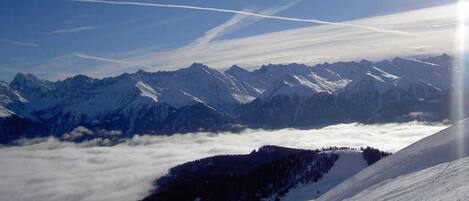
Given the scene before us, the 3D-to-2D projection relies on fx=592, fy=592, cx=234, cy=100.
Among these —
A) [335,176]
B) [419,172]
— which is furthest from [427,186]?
[335,176]

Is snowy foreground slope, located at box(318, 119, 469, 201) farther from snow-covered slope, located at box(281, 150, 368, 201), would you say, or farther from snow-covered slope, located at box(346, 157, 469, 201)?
snow-covered slope, located at box(281, 150, 368, 201)

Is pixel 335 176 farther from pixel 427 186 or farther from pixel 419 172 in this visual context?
pixel 427 186

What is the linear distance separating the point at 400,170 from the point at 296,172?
335 feet

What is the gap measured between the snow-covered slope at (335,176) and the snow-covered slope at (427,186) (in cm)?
7181

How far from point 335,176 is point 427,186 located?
357ft

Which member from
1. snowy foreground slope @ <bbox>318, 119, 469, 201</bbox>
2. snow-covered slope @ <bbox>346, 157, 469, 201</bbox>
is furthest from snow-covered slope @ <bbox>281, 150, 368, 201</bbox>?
snow-covered slope @ <bbox>346, 157, 469, 201</bbox>

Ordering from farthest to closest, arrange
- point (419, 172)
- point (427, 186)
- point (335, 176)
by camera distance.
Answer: point (335, 176), point (419, 172), point (427, 186)

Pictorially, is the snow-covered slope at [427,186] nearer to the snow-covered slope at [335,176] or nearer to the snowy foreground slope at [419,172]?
the snowy foreground slope at [419,172]

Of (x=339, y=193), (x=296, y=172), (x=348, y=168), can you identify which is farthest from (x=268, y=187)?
(x=339, y=193)

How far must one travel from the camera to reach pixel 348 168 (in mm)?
158500

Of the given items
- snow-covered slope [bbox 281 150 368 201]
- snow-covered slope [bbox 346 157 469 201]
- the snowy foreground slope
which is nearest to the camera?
snow-covered slope [bbox 346 157 469 201]

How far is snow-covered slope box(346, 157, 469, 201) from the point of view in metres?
38.4

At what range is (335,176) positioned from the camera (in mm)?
152375

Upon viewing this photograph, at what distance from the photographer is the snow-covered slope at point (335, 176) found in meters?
136
